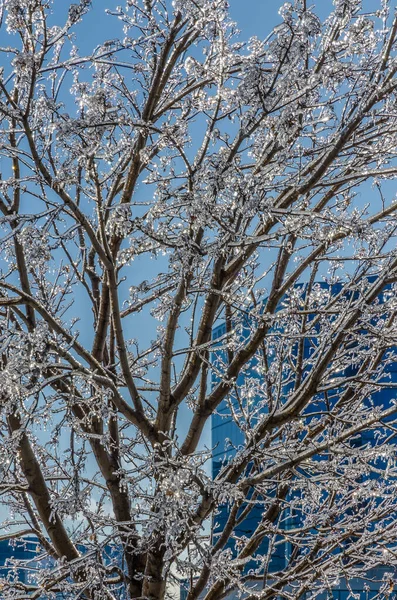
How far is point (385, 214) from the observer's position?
4.75 metres

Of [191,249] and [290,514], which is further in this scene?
[290,514]

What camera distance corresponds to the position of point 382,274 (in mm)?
4086

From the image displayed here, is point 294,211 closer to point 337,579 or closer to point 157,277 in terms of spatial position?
point 157,277

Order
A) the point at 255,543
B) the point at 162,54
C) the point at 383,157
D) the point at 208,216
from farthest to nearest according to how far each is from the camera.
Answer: the point at 255,543
the point at 383,157
the point at 162,54
the point at 208,216

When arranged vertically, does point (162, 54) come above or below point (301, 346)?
above

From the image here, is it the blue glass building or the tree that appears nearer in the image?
the tree

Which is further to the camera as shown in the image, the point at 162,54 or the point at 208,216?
the point at 162,54

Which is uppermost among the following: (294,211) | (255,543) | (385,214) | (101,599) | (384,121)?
(384,121)

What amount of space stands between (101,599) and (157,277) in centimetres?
208

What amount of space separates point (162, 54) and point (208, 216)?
1.40 meters

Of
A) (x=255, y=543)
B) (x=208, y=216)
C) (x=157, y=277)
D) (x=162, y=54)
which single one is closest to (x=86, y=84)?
(x=162, y=54)

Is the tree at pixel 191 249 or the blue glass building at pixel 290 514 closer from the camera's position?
the tree at pixel 191 249

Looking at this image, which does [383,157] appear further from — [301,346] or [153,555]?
[153,555]

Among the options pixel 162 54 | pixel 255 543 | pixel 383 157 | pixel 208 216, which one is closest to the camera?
pixel 208 216
